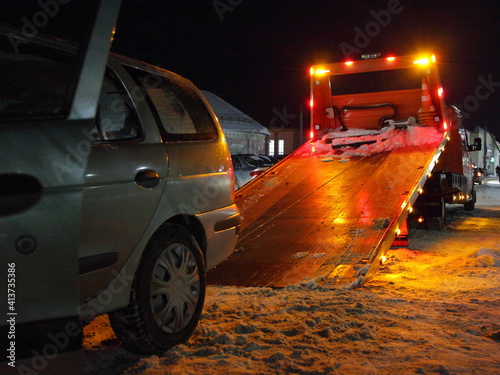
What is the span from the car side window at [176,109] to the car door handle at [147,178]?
1.25 ft

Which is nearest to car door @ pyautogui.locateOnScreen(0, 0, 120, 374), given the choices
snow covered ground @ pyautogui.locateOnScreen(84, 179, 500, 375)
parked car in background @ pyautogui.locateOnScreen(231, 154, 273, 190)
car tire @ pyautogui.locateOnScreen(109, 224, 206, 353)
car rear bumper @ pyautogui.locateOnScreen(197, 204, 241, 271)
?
car tire @ pyautogui.locateOnScreen(109, 224, 206, 353)

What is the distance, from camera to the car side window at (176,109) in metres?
3.96

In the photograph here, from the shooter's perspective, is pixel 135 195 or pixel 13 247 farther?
pixel 135 195

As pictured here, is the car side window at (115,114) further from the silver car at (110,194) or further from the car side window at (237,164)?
the car side window at (237,164)

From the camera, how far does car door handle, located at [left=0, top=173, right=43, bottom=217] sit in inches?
88.5

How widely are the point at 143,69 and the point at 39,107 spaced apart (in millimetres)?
1626

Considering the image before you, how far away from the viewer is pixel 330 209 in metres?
7.39

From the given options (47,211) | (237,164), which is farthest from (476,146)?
(47,211)

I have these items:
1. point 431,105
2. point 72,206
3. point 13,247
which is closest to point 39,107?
point 72,206

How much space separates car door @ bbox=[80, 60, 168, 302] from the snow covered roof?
28793 millimetres

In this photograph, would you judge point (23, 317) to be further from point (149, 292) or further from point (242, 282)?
point (242, 282)

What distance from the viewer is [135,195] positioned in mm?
3379

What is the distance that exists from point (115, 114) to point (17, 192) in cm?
148

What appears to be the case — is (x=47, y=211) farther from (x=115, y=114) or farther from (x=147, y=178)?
(x=115, y=114)
